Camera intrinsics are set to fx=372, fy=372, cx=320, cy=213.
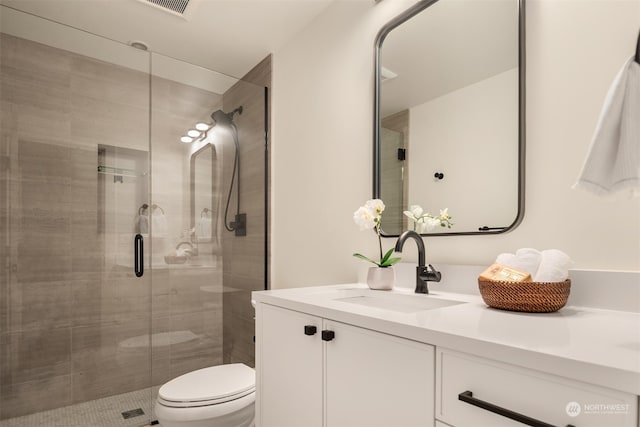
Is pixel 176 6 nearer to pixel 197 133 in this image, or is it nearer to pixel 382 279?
pixel 197 133

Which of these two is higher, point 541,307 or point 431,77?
point 431,77

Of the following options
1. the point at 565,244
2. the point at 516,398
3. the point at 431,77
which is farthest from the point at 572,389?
the point at 431,77

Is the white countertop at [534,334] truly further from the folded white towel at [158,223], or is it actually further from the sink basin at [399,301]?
the folded white towel at [158,223]

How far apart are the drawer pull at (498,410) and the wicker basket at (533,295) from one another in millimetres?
365

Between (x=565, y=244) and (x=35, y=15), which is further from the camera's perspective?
(x=35, y=15)

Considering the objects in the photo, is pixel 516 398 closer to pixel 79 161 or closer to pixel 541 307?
pixel 541 307

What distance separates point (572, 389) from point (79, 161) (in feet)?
7.96

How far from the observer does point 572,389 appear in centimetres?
57

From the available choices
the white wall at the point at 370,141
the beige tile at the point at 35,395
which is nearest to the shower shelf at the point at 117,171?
the white wall at the point at 370,141

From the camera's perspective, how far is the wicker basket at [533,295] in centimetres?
93

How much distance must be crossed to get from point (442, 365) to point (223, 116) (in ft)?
7.11

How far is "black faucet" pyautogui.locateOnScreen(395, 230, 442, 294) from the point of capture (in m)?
1.33

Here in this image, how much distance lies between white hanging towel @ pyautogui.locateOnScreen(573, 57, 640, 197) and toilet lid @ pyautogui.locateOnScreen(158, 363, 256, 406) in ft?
4.88

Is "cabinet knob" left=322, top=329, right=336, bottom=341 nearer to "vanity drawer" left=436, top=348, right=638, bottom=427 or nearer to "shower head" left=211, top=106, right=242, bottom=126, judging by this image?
"vanity drawer" left=436, top=348, right=638, bottom=427
